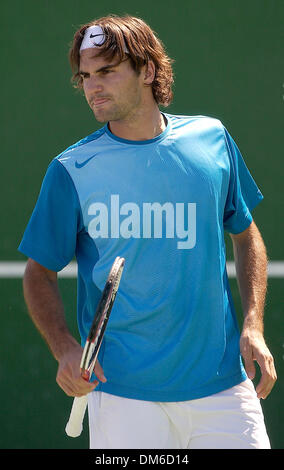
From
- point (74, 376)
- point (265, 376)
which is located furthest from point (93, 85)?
point (265, 376)

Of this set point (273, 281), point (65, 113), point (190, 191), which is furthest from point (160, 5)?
point (190, 191)

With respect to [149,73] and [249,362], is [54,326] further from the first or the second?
[149,73]

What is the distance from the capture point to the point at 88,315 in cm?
276

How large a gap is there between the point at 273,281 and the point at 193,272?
1613 millimetres

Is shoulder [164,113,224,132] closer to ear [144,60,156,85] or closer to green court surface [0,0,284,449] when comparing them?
ear [144,60,156,85]

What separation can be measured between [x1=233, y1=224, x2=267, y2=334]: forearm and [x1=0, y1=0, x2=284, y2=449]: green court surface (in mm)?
1230

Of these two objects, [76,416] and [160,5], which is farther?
[160,5]

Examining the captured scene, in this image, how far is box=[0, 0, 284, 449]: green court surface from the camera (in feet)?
13.9

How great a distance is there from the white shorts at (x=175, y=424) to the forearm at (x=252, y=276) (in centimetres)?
26

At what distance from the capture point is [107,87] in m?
2.79

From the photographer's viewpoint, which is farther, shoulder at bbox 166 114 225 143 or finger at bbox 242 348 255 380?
shoulder at bbox 166 114 225 143

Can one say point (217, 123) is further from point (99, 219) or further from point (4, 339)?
point (4, 339)

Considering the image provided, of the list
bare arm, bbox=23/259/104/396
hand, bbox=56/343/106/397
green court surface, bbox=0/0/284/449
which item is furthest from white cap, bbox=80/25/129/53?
green court surface, bbox=0/0/284/449

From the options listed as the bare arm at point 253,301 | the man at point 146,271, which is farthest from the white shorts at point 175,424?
the bare arm at point 253,301
